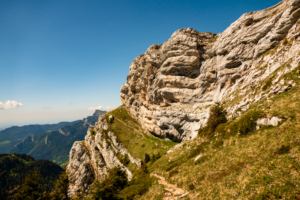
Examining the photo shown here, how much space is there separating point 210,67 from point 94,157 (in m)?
106

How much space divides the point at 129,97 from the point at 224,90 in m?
79.9

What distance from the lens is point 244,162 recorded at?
1752 centimetres

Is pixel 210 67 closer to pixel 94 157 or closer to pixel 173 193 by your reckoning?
pixel 173 193

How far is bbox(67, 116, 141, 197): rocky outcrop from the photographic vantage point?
8575cm

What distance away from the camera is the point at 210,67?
63.9m

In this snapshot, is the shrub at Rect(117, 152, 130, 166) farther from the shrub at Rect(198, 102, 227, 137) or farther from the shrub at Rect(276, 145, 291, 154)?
the shrub at Rect(276, 145, 291, 154)

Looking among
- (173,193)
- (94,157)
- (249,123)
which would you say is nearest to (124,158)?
(94,157)

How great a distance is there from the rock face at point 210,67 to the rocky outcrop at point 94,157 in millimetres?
28095

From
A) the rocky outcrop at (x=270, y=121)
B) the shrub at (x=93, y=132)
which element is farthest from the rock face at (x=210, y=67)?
the shrub at (x=93, y=132)

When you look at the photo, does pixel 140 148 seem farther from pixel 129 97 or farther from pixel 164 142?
pixel 129 97

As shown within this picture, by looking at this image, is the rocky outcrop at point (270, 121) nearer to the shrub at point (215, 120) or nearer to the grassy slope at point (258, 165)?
the grassy slope at point (258, 165)

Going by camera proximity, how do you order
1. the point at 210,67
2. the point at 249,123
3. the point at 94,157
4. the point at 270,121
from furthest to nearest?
the point at 94,157, the point at 210,67, the point at 249,123, the point at 270,121

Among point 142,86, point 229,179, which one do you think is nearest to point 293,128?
point 229,179

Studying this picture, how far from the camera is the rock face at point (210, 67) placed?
126 ft
